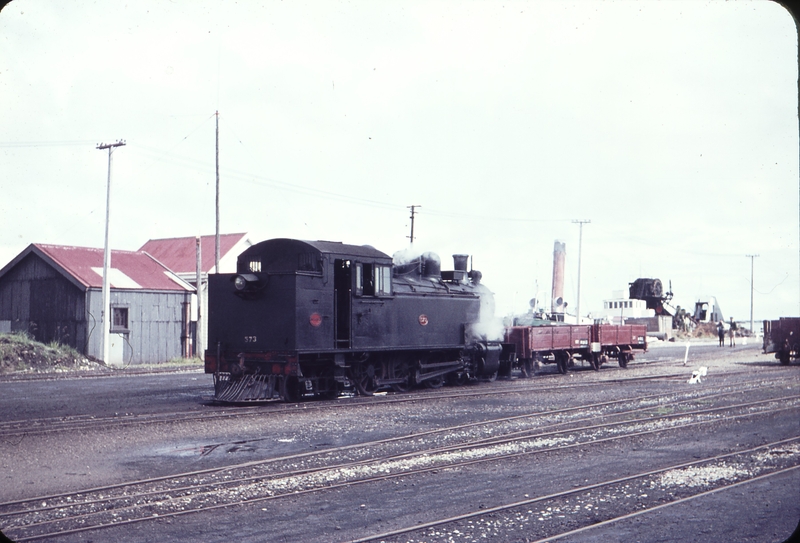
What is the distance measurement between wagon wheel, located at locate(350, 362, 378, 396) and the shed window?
18.4 meters

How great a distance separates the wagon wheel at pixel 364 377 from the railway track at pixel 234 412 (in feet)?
1.26

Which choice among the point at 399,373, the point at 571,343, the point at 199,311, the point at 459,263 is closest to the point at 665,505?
the point at 399,373

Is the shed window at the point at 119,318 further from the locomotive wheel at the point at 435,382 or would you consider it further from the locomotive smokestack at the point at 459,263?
the locomotive wheel at the point at 435,382

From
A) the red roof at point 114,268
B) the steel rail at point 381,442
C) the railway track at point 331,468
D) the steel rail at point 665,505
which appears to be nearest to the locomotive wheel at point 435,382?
the steel rail at point 381,442

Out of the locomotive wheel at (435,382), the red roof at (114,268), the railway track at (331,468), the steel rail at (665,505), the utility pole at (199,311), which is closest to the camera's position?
the steel rail at (665,505)

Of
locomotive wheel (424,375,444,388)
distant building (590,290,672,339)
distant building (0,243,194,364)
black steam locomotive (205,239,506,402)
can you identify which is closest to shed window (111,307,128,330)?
distant building (0,243,194,364)

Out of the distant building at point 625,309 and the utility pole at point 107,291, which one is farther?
the distant building at point 625,309

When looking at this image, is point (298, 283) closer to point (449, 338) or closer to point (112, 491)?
point (449, 338)

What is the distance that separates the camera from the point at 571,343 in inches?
1116

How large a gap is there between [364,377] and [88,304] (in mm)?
18436

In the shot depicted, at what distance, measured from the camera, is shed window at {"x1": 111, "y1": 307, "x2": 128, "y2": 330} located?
33.2m

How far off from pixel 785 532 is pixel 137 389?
1825 cm

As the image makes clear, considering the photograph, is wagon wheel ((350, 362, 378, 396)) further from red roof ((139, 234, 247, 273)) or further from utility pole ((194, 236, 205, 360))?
red roof ((139, 234, 247, 273))

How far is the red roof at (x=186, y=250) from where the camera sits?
44469 mm
